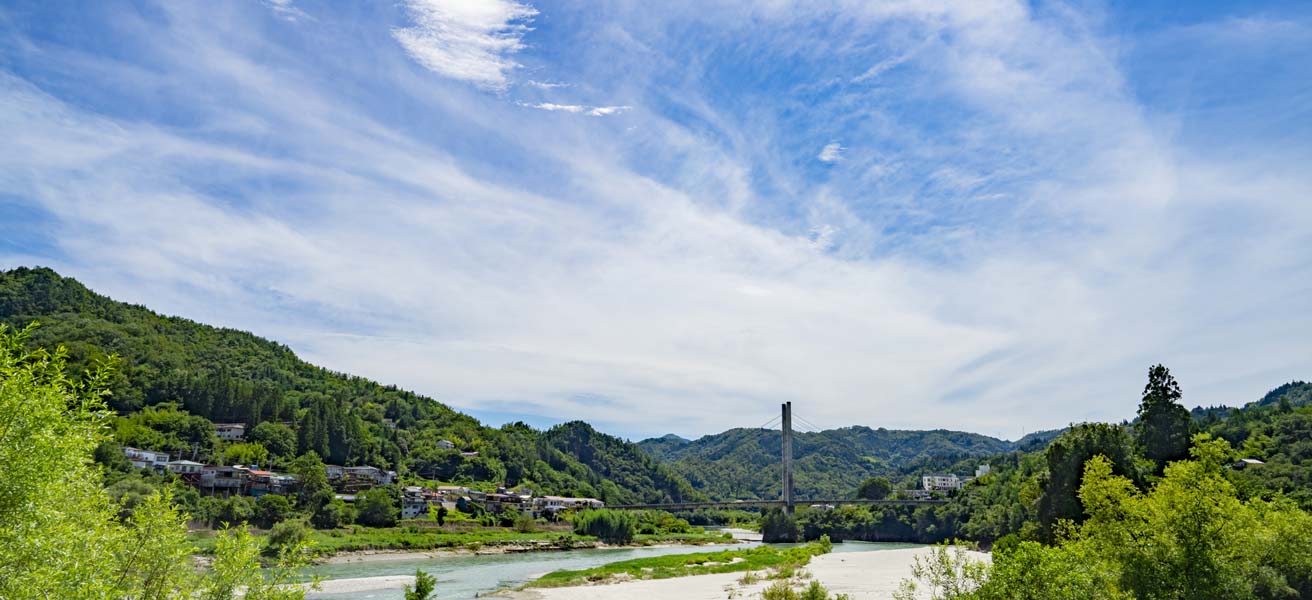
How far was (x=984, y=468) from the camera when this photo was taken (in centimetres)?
16912

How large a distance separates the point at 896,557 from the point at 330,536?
5205 centimetres

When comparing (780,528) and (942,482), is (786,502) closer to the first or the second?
(780,528)

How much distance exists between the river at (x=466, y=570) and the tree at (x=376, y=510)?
16507mm

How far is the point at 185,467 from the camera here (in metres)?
79.4

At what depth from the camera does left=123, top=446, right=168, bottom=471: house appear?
246ft

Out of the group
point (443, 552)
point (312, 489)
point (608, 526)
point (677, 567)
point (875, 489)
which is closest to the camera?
point (677, 567)

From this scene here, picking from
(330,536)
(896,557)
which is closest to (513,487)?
(330,536)

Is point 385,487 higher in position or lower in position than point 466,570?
higher

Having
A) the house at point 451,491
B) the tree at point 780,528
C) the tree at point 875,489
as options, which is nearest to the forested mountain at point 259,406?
the house at point 451,491

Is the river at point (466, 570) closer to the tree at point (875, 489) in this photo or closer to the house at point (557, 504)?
the house at point (557, 504)

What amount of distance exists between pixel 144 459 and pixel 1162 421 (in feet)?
310

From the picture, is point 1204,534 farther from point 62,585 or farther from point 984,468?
point 984,468

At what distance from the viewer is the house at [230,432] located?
99688mm

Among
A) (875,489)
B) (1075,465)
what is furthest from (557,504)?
(1075,465)
